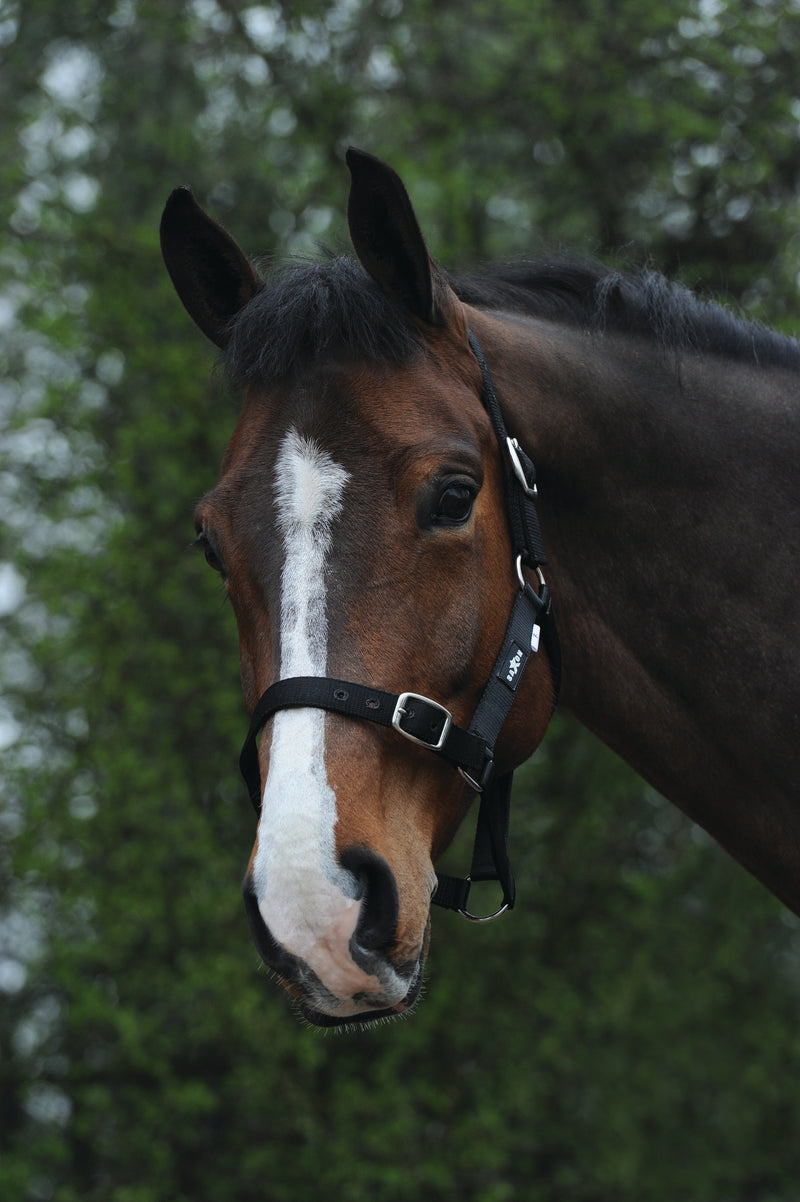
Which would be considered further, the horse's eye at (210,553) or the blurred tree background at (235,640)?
the blurred tree background at (235,640)

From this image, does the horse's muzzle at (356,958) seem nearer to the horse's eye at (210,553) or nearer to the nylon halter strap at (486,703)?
the nylon halter strap at (486,703)

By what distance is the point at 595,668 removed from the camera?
2273 mm

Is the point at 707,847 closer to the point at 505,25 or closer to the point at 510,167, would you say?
the point at 510,167

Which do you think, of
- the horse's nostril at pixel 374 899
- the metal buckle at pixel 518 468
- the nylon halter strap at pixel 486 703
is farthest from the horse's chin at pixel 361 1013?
the metal buckle at pixel 518 468

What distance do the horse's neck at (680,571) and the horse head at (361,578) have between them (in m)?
0.18

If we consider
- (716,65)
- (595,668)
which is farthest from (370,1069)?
(716,65)

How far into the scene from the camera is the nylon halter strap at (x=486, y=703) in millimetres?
1799

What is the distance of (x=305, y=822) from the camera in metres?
1.67

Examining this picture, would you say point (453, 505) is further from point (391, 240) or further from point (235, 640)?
point (235, 640)

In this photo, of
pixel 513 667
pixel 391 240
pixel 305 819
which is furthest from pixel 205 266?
pixel 305 819

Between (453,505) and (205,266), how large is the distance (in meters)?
0.85

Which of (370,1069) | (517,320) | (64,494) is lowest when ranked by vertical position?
(370,1069)

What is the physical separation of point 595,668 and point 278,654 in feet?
2.47

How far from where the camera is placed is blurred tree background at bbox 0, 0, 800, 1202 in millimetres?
5281
